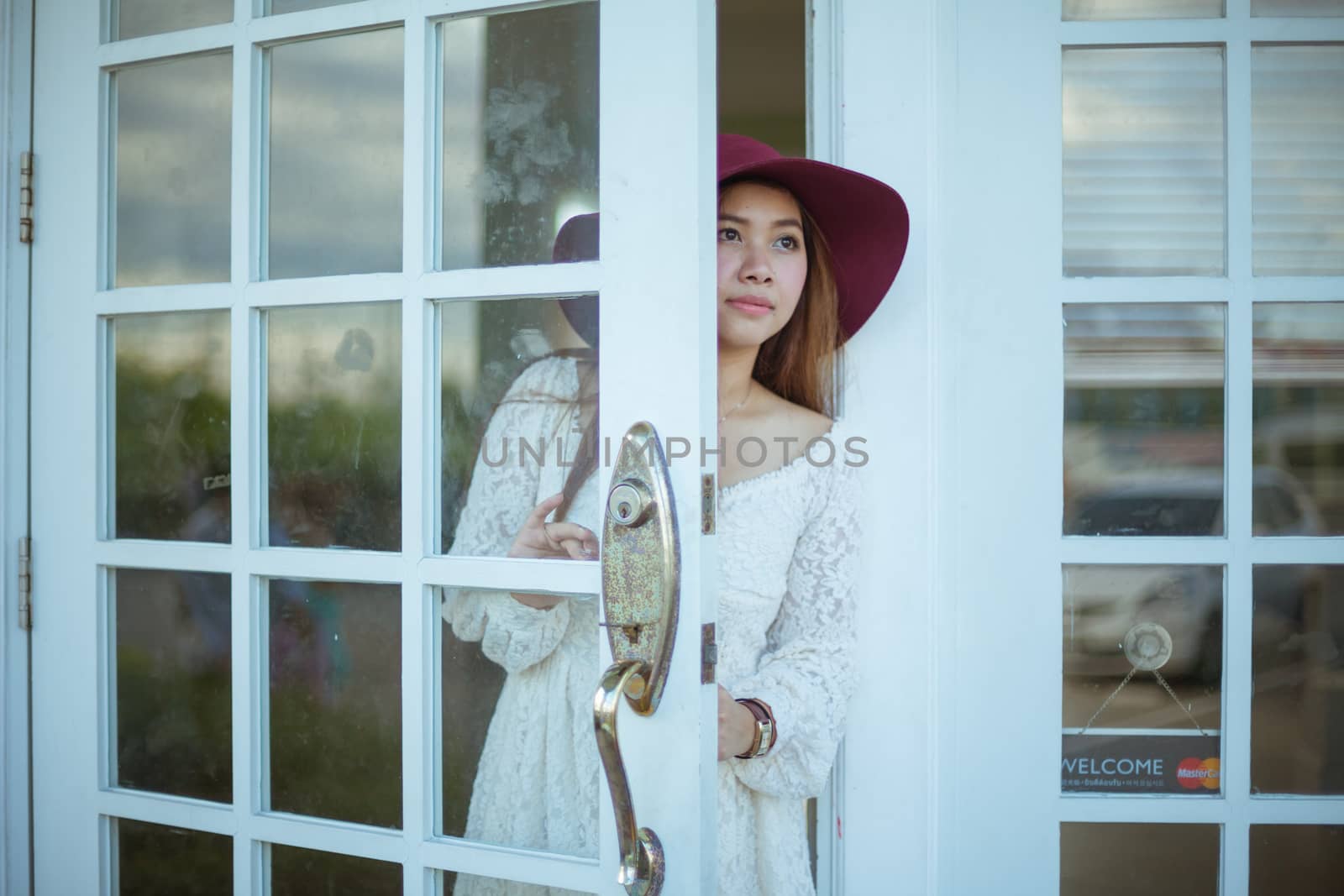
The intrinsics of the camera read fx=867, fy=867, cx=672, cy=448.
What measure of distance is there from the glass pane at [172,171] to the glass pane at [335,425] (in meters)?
0.17

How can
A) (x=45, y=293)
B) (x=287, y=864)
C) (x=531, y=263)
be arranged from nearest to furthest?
(x=531, y=263) → (x=287, y=864) → (x=45, y=293)

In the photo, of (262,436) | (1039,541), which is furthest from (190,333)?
(1039,541)

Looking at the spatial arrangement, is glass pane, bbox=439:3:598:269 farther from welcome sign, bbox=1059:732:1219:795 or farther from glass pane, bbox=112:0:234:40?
welcome sign, bbox=1059:732:1219:795

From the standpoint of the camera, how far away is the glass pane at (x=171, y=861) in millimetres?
1127

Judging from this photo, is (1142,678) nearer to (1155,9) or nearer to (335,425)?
(1155,9)

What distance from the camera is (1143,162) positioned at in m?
1.18

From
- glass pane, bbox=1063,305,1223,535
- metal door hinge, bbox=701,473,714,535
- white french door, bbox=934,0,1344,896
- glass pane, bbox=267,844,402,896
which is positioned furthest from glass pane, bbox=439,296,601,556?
glass pane, bbox=1063,305,1223,535

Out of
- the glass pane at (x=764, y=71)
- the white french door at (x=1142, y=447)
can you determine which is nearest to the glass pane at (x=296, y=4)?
the white french door at (x=1142, y=447)

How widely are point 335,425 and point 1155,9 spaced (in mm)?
1210

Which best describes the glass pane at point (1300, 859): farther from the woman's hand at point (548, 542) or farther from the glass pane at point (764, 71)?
the glass pane at point (764, 71)

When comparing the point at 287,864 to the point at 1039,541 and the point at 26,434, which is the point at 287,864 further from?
the point at 1039,541

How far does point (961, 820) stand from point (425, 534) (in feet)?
2.68

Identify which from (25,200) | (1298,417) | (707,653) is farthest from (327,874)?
(1298,417)

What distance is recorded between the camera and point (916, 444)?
3.76ft
